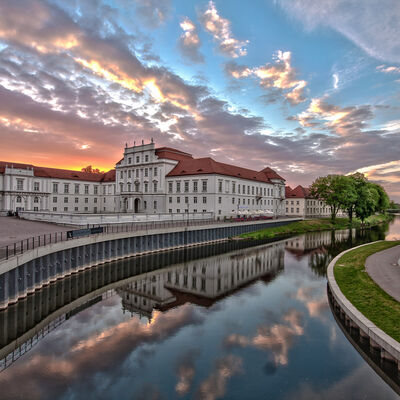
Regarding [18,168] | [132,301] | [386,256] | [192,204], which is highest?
[18,168]

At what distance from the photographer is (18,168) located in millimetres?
70250

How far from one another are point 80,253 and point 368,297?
79.0 feet

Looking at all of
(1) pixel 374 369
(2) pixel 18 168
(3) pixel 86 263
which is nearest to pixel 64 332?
(3) pixel 86 263

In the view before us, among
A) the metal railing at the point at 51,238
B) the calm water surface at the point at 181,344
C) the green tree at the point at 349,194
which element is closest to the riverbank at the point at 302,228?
the metal railing at the point at 51,238

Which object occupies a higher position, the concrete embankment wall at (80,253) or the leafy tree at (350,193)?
the leafy tree at (350,193)

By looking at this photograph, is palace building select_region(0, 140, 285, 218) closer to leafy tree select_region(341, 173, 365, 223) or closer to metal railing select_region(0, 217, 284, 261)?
metal railing select_region(0, 217, 284, 261)

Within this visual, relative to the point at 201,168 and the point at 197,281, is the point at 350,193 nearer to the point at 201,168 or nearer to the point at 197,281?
the point at 201,168

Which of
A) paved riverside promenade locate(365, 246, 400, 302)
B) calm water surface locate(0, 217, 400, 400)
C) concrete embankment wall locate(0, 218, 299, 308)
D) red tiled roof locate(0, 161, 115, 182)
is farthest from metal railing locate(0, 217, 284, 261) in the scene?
red tiled roof locate(0, 161, 115, 182)

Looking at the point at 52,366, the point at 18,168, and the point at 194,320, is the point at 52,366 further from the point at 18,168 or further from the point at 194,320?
the point at 18,168

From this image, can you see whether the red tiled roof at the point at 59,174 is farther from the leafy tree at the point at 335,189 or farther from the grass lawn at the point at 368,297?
the grass lawn at the point at 368,297

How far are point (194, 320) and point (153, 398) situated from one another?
304 inches

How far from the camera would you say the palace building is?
66.4 m

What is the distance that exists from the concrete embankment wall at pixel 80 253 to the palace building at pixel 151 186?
56.3ft

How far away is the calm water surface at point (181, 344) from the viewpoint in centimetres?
1181
